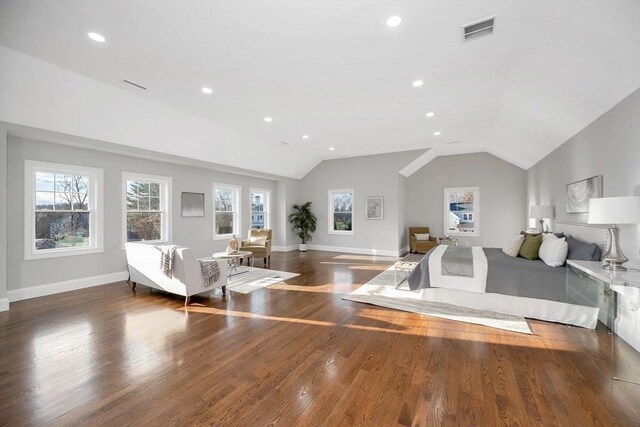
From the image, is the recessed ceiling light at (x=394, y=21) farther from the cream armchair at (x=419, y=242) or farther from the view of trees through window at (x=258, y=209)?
the view of trees through window at (x=258, y=209)

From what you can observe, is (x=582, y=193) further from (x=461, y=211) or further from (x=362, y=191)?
(x=362, y=191)

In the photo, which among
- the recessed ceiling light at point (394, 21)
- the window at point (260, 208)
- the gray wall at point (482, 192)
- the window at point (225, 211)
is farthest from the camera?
the window at point (260, 208)

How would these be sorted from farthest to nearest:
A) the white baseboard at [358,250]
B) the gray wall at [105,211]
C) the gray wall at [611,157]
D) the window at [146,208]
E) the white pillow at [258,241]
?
the white baseboard at [358,250] → the white pillow at [258,241] → the window at [146,208] → the gray wall at [105,211] → the gray wall at [611,157]

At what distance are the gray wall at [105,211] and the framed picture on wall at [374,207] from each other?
3.94 meters

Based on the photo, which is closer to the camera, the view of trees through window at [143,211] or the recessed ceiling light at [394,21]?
the recessed ceiling light at [394,21]

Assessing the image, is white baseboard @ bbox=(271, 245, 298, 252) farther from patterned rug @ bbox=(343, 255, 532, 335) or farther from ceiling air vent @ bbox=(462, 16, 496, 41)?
ceiling air vent @ bbox=(462, 16, 496, 41)

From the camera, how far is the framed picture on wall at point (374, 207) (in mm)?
8281

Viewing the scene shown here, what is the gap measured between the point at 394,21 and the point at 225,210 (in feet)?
21.0

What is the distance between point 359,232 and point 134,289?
6011 millimetres

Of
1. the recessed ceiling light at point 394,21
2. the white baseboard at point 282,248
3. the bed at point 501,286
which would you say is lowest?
the white baseboard at point 282,248

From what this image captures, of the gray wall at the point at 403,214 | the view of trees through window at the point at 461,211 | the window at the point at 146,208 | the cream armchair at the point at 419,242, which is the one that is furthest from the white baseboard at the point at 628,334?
the window at the point at 146,208

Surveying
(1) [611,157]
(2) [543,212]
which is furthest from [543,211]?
(1) [611,157]

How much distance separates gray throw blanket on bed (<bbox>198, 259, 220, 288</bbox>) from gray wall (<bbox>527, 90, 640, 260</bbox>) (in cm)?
498

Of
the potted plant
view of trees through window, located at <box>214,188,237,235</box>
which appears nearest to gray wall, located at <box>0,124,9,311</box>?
view of trees through window, located at <box>214,188,237,235</box>
